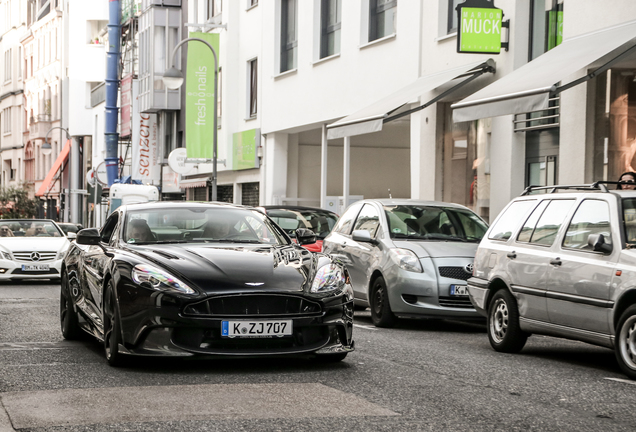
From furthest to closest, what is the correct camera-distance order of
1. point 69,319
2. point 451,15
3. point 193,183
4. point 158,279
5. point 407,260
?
point 193,183
point 451,15
point 407,260
point 69,319
point 158,279

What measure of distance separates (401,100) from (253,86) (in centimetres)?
1553

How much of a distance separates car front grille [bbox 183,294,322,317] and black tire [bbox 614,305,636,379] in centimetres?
249

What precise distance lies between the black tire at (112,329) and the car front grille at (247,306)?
2.34 ft

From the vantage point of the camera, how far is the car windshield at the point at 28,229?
22.8 m

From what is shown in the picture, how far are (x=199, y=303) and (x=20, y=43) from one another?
7835 cm

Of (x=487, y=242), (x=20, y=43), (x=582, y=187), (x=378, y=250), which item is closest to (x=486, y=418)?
(x=582, y=187)

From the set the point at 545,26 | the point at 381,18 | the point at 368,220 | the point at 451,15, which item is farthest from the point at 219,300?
the point at 381,18

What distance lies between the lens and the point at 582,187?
32.0 feet

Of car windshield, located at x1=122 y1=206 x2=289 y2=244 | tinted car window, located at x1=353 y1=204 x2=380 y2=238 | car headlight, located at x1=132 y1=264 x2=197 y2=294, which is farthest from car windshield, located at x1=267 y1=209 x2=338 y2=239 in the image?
car headlight, located at x1=132 y1=264 x2=197 y2=294

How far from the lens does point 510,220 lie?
10.6 m

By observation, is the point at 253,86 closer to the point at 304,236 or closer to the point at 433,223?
the point at 433,223

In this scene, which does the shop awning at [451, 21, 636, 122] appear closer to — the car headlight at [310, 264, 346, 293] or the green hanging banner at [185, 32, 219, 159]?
the car headlight at [310, 264, 346, 293]

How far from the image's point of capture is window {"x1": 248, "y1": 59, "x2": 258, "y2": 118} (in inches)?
1416

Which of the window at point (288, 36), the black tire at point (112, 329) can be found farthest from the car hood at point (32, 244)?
the black tire at point (112, 329)
